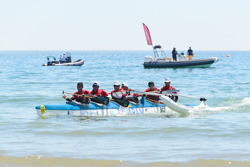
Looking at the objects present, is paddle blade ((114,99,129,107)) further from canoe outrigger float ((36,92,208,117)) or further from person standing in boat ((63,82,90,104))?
person standing in boat ((63,82,90,104))

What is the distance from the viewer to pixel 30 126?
14.8m

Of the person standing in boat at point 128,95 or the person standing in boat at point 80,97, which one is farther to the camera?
the person standing in boat at point 128,95

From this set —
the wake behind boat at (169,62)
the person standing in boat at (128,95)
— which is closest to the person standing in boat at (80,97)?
the person standing in boat at (128,95)

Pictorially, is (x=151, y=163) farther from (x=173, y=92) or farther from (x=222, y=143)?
(x=173, y=92)

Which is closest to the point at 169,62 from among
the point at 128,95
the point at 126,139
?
the point at 128,95

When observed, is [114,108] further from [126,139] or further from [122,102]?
[126,139]

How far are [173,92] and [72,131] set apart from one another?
598cm

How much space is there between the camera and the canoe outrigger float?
15844 millimetres

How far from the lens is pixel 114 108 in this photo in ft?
55.7

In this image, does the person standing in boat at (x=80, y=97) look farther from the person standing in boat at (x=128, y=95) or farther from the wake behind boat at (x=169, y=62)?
the wake behind boat at (x=169, y=62)

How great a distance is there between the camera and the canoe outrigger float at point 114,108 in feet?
52.0

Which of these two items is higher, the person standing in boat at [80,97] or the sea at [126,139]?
the person standing in boat at [80,97]

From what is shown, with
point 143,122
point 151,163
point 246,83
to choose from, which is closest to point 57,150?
point 151,163
